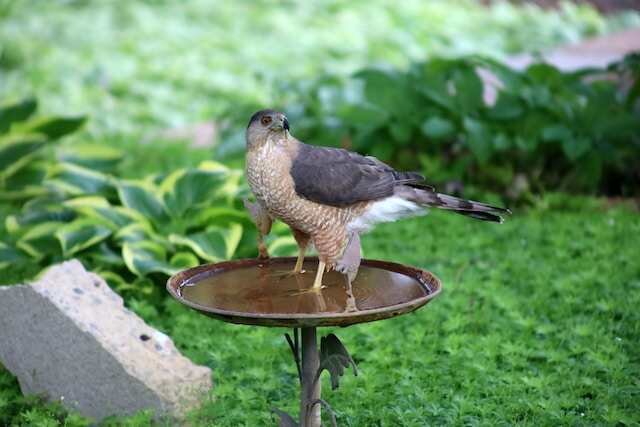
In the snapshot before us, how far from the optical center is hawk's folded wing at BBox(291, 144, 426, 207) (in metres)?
2.83

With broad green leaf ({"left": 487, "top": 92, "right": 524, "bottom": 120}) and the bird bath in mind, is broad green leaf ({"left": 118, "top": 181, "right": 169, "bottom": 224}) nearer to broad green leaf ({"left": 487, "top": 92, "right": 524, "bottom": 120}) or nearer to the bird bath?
the bird bath

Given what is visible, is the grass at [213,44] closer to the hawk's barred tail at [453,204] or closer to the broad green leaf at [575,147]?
the broad green leaf at [575,147]

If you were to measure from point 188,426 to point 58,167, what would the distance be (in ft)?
8.82

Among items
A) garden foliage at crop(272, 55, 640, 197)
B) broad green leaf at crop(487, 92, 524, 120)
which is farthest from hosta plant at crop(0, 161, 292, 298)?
broad green leaf at crop(487, 92, 524, 120)

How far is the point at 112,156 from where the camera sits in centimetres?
602

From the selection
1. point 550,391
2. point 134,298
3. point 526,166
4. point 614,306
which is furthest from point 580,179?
point 134,298

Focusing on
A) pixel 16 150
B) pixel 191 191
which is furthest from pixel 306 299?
pixel 16 150

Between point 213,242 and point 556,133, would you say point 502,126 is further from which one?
point 213,242

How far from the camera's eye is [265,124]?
2.74m

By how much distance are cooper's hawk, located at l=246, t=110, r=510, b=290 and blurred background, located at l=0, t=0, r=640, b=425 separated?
81 centimetres

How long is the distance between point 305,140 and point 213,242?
234 centimetres

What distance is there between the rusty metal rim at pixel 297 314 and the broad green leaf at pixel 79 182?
2.23 metres

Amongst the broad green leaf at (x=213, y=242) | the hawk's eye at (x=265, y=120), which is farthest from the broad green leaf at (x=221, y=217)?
the hawk's eye at (x=265, y=120)

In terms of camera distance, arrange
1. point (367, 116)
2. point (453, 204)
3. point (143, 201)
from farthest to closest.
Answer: point (367, 116)
point (143, 201)
point (453, 204)
